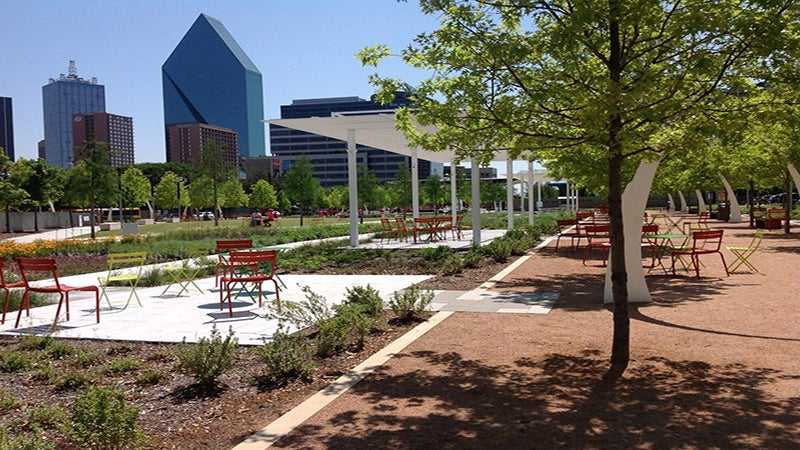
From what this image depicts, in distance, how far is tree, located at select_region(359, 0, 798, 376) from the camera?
16.9 feet

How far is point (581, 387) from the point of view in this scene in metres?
5.54

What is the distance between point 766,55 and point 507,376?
3.28 meters

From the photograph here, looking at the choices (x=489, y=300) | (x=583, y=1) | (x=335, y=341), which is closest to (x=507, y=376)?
(x=335, y=341)

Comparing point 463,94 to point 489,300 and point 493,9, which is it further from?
point 489,300

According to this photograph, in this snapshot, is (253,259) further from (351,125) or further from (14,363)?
(351,125)

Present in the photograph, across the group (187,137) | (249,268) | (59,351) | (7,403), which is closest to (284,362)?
(7,403)

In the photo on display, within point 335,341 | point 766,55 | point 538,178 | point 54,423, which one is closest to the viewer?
point 54,423

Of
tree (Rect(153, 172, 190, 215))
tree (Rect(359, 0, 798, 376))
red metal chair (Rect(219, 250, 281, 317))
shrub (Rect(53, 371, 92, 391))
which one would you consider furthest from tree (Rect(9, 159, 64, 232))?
A: tree (Rect(359, 0, 798, 376))

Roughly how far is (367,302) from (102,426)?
482 cm

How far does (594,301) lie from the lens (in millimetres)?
10078

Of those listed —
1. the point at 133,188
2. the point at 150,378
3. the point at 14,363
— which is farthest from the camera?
the point at 133,188

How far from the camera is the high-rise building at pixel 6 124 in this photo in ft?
570

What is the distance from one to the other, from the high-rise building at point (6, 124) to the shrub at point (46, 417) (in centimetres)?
19476

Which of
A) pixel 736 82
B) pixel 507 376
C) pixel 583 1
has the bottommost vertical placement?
pixel 507 376
